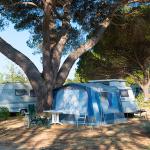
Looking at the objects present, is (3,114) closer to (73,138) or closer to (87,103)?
(87,103)

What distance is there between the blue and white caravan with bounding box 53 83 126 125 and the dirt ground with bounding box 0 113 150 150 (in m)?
1.17

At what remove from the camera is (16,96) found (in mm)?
23797

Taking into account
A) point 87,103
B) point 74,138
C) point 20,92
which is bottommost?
point 74,138

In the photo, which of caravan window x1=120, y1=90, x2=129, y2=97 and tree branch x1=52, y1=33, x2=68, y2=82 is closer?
tree branch x1=52, y1=33, x2=68, y2=82

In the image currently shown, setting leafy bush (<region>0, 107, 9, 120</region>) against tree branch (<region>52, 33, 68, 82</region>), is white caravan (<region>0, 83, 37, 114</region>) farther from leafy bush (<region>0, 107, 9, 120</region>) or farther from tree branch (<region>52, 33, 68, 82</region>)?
tree branch (<region>52, 33, 68, 82</region>)

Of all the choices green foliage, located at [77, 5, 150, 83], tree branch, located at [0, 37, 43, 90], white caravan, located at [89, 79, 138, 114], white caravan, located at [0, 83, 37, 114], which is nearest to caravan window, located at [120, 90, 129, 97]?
white caravan, located at [89, 79, 138, 114]

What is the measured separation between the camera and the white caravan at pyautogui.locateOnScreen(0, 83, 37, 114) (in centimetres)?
2358

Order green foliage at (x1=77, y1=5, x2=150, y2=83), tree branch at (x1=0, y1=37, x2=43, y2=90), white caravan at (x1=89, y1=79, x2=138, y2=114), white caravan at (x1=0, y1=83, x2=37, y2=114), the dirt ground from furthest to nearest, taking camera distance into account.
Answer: green foliage at (x1=77, y1=5, x2=150, y2=83) < white caravan at (x1=0, y1=83, x2=37, y2=114) < white caravan at (x1=89, y1=79, x2=138, y2=114) < tree branch at (x1=0, y1=37, x2=43, y2=90) < the dirt ground

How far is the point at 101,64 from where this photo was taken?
39156 mm

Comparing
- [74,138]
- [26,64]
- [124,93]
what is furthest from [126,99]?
[74,138]

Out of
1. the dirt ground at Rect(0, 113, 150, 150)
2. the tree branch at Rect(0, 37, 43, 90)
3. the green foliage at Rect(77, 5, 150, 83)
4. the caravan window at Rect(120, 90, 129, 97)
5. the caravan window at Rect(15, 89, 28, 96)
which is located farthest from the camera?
the green foliage at Rect(77, 5, 150, 83)

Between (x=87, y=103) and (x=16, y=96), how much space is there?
24.4 feet

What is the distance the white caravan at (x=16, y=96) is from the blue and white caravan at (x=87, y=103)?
212 inches

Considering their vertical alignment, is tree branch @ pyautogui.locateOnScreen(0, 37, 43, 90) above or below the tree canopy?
below
